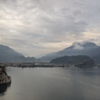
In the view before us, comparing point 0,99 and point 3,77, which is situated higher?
point 3,77

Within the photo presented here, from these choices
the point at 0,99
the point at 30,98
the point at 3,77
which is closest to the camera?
the point at 0,99

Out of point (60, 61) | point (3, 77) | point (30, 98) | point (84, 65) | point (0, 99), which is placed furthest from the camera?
point (60, 61)

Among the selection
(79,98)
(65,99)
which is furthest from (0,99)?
(79,98)

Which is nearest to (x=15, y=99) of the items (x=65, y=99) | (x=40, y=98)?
(x=40, y=98)

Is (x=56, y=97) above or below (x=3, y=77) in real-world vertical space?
below

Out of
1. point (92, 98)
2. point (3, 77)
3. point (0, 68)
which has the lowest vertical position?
point (92, 98)

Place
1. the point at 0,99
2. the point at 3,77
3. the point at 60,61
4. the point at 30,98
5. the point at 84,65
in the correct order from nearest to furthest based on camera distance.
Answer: the point at 0,99, the point at 30,98, the point at 3,77, the point at 84,65, the point at 60,61

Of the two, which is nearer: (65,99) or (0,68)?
(65,99)

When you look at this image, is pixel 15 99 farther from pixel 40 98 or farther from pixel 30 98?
pixel 40 98

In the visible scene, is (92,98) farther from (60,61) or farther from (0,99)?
(60,61)
